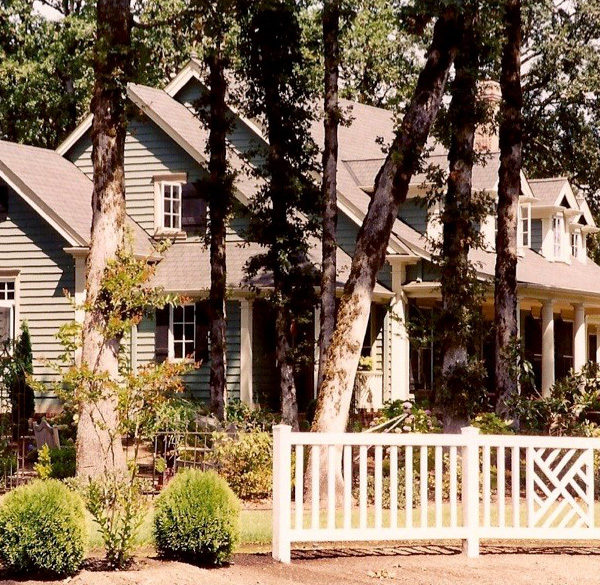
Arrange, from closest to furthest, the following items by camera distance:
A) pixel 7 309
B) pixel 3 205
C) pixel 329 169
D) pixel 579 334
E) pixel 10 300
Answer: pixel 329 169 → pixel 7 309 → pixel 10 300 → pixel 3 205 → pixel 579 334

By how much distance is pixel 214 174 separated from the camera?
898 inches

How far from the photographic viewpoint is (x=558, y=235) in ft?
121

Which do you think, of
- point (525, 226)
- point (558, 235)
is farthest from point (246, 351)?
point (558, 235)

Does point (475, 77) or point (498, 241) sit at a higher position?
point (475, 77)

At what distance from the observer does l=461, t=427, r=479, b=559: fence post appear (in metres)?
12.1

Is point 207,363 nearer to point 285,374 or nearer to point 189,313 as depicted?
point 189,313

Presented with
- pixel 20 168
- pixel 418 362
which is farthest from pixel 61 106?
pixel 418 362

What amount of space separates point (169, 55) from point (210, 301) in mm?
19701

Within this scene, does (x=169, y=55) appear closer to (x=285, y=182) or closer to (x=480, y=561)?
(x=285, y=182)

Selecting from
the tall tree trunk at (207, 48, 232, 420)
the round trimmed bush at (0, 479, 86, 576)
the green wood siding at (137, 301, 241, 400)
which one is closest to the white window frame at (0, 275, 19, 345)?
the green wood siding at (137, 301, 241, 400)

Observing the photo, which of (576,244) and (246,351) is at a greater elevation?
(576,244)

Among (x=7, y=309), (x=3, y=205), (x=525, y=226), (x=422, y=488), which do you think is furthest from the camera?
(x=525, y=226)

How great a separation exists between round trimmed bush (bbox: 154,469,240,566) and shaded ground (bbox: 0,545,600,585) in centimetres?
20

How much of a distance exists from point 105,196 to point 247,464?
457 cm
